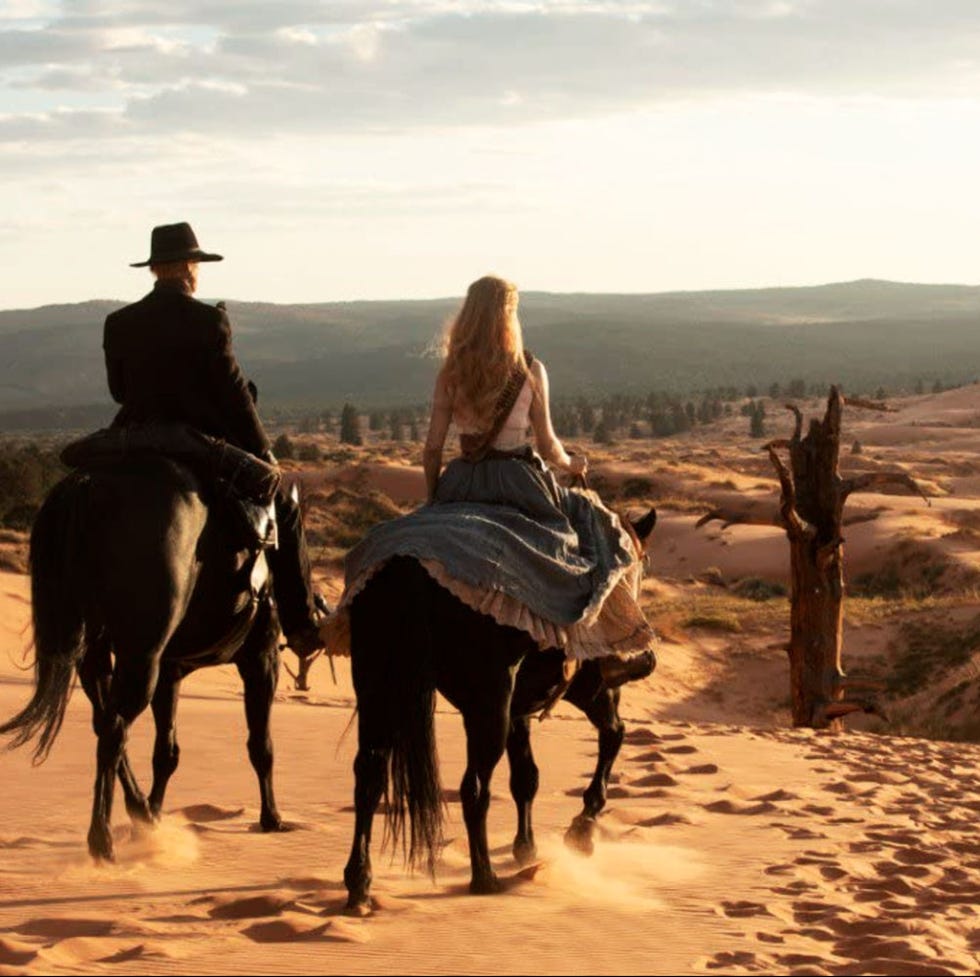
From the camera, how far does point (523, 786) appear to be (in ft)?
28.4

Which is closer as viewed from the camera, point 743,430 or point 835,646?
point 835,646

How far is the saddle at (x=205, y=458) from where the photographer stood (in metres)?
8.63

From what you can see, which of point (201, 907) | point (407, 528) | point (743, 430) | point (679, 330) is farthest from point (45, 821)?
point (679, 330)

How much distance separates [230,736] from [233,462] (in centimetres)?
538

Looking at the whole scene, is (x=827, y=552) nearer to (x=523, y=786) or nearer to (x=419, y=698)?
(x=523, y=786)

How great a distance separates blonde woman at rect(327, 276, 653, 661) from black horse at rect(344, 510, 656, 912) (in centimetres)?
12

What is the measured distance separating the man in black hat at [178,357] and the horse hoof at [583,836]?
1629 mm

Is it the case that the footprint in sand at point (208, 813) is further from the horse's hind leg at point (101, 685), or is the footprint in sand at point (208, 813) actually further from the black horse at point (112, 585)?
the black horse at point (112, 585)

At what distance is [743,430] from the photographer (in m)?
80.1

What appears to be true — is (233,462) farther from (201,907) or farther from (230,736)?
(230,736)

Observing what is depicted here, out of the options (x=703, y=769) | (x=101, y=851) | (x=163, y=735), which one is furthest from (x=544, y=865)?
(x=703, y=769)

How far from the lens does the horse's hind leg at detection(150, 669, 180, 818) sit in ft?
30.2

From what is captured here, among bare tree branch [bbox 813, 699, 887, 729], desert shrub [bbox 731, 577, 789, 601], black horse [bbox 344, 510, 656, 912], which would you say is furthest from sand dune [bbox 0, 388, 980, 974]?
desert shrub [bbox 731, 577, 789, 601]

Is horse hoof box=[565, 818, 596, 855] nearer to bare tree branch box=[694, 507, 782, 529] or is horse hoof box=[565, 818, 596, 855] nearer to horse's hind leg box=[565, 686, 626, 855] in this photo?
horse's hind leg box=[565, 686, 626, 855]
